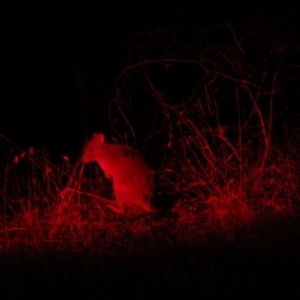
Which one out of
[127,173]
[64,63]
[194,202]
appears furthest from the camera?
[64,63]

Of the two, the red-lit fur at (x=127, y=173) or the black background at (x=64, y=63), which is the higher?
the black background at (x=64, y=63)

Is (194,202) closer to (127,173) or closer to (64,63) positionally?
(127,173)

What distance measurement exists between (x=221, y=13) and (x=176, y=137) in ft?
7.20

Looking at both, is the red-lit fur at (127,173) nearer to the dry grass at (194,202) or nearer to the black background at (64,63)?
the dry grass at (194,202)

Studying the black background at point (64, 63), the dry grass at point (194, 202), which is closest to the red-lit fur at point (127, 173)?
the dry grass at point (194, 202)

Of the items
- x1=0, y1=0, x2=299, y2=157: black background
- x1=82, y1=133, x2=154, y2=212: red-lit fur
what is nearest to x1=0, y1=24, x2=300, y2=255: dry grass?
x1=82, y1=133, x2=154, y2=212: red-lit fur

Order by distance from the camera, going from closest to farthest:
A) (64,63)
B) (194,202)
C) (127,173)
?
(194,202) < (127,173) < (64,63)

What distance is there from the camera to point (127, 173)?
9.21 m

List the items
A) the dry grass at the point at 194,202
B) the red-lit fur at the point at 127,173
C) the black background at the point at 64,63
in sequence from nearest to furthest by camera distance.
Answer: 1. the dry grass at the point at 194,202
2. the red-lit fur at the point at 127,173
3. the black background at the point at 64,63

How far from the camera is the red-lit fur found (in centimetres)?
914

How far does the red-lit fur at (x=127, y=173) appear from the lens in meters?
9.14

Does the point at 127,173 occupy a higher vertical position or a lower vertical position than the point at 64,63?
lower

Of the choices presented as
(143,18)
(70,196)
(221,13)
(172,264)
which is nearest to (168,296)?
(172,264)

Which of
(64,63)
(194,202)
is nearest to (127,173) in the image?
(194,202)
